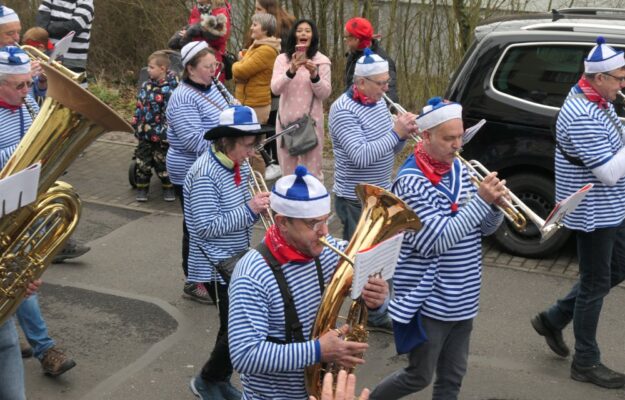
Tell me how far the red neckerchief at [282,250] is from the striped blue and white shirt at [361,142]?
258cm

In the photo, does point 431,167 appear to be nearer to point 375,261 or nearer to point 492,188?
point 492,188

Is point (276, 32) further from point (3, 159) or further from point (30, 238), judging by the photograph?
point (30, 238)

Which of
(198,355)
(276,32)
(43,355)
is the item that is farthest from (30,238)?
(276,32)

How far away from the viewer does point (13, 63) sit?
18.1ft

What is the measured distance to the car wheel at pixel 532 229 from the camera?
776 centimetres

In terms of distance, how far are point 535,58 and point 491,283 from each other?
5.75 feet

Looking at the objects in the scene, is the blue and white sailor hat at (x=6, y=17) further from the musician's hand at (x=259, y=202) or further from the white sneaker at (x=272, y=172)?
the musician's hand at (x=259, y=202)

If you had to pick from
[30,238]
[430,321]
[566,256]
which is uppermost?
[30,238]

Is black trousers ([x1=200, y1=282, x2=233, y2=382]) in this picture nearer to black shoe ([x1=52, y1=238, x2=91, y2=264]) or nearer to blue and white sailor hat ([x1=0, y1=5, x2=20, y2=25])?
black shoe ([x1=52, y1=238, x2=91, y2=264])

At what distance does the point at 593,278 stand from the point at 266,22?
465cm

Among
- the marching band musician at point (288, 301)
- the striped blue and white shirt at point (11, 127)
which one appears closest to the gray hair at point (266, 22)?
the striped blue and white shirt at point (11, 127)

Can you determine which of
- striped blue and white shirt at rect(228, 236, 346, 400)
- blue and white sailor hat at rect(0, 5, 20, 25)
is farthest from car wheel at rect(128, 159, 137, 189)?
striped blue and white shirt at rect(228, 236, 346, 400)

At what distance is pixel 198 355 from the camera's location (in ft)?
20.8

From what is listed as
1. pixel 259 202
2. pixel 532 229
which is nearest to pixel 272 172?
pixel 532 229
